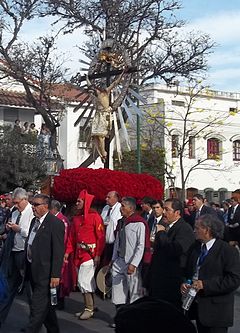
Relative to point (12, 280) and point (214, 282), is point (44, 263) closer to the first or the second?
point (12, 280)

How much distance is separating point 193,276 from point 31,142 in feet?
64.4

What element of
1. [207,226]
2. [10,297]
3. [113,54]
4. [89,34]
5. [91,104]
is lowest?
[10,297]

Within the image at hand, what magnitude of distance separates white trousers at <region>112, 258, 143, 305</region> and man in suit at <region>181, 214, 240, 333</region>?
2.79 m

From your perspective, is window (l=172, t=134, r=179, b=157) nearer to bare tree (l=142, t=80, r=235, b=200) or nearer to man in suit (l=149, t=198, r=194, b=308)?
bare tree (l=142, t=80, r=235, b=200)

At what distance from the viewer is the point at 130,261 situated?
8758mm

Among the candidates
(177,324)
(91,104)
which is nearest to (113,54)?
(91,104)

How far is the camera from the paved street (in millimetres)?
9188

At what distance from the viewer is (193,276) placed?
6133 mm

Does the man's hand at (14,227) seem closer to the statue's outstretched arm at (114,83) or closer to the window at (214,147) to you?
the statue's outstretched arm at (114,83)

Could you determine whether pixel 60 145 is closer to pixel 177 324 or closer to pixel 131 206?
pixel 131 206

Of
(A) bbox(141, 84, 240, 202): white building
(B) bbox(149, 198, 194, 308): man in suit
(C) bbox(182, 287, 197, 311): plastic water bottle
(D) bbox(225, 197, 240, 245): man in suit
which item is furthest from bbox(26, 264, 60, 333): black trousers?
(A) bbox(141, 84, 240, 202): white building

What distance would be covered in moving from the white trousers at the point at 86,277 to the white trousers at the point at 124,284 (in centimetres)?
68

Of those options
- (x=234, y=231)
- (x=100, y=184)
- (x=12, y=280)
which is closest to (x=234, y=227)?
(x=234, y=231)

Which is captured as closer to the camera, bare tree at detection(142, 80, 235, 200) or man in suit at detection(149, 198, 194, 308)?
man in suit at detection(149, 198, 194, 308)
